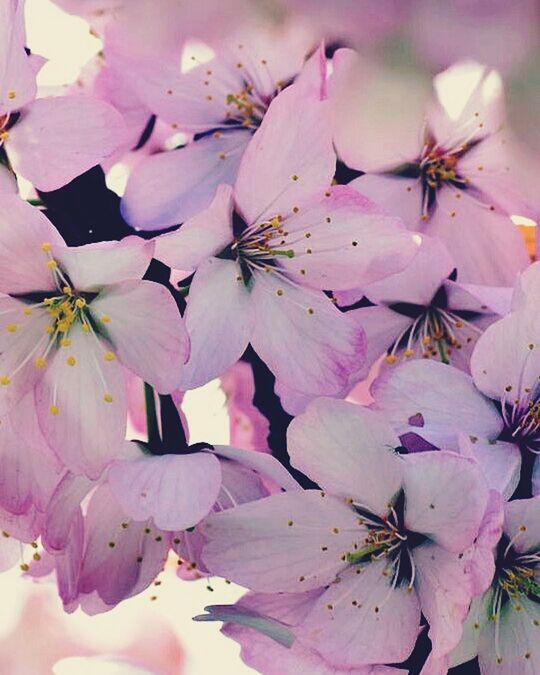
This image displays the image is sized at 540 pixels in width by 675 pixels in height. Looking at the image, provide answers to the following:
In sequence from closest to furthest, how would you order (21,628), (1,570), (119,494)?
(119,494)
(1,570)
(21,628)

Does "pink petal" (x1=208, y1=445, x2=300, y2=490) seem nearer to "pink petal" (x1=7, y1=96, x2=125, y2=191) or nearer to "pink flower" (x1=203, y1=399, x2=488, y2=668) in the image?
"pink flower" (x1=203, y1=399, x2=488, y2=668)

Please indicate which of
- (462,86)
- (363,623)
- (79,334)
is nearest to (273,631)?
(363,623)

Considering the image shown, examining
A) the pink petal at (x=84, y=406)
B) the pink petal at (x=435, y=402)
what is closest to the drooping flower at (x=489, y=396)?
the pink petal at (x=435, y=402)

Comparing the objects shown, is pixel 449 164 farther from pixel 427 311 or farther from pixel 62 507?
pixel 62 507

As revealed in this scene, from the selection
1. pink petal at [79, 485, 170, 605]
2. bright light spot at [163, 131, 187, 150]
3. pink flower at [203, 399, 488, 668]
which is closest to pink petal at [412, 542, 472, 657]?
pink flower at [203, 399, 488, 668]

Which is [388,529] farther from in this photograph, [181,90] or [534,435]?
[181,90]

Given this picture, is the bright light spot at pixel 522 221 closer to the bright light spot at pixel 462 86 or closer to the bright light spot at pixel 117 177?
the bright light spot at pixel 462 86

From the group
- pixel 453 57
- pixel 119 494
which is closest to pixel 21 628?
pixel 119 494
